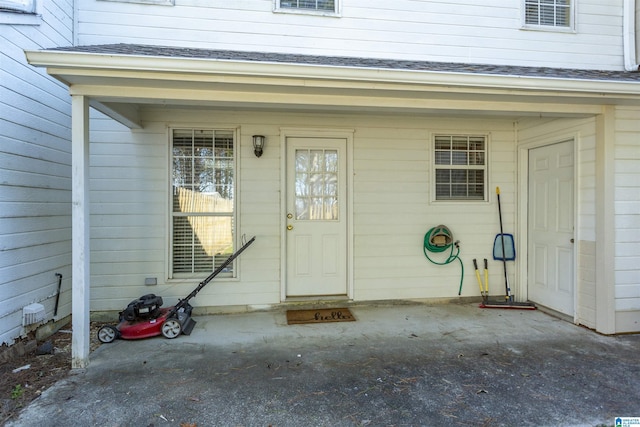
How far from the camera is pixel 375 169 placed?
4512 millimetres

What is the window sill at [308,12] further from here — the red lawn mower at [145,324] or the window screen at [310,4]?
the red lawn mower at [145,324]

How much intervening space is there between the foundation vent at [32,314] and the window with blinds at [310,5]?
422cm

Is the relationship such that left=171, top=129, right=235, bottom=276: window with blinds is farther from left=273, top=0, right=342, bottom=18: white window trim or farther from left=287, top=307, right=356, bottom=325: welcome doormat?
left=273, top=0, right=342, bottom=18: white window trim

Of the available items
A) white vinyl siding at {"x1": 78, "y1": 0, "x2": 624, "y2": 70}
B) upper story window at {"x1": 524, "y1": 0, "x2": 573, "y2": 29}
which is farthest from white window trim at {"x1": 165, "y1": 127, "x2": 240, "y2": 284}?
upper story window at {"x1": 524, "y1": 0, "x2": 573, "y2": 29}

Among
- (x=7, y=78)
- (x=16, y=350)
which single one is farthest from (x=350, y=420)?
(x=7, y=78)

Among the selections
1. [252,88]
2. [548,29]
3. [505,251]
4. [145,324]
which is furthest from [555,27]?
[145,324]

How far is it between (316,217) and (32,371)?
3.06 meters

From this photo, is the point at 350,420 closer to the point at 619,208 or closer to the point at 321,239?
the point at 321,239

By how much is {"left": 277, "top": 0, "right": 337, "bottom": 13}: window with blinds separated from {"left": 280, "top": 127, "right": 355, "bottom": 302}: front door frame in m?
1.53

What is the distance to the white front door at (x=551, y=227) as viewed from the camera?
13.0ft

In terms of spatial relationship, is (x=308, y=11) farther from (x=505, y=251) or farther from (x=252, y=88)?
(x=505, y=251)

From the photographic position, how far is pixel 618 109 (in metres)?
3.54

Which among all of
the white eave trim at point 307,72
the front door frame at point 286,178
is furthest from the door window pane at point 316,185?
the white eave trim at point 307,72

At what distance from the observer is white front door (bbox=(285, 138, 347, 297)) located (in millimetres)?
4402
